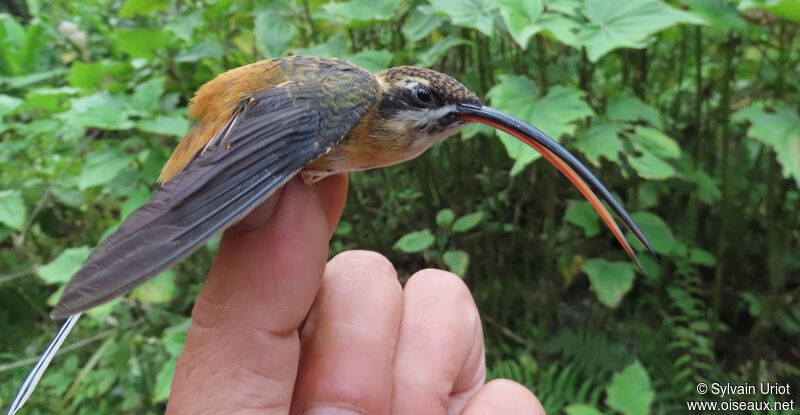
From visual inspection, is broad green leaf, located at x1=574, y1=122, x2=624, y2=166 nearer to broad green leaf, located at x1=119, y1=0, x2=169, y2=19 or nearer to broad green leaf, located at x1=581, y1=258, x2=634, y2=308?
broad green leaf, located at x1=581, y1=258, x2=634, y2=308

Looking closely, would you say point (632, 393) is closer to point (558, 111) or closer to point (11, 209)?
point (558, 111)

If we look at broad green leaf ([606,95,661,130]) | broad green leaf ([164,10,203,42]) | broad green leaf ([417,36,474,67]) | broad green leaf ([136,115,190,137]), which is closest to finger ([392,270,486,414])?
broad green leaf ([417,36,474,67])

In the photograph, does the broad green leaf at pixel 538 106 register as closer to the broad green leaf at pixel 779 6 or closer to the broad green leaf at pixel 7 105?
the broad green leaf at pixel 779 6

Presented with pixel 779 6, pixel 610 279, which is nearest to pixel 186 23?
pixel 610 279

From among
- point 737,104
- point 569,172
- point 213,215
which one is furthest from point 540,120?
point 737,104

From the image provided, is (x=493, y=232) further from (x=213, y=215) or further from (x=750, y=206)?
(x=213, y=215)
